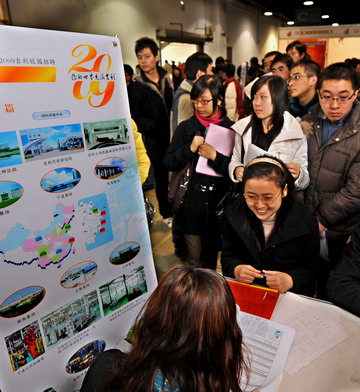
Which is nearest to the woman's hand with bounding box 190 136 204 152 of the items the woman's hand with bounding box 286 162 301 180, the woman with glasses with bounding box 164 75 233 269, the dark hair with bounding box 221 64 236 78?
the woman with glasses with bounding box 164 75 233 269

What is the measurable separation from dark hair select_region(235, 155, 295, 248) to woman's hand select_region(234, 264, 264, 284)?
0.50 ft

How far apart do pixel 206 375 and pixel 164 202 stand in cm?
267

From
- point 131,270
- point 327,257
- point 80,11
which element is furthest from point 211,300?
point 80,11

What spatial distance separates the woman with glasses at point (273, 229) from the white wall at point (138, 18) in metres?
4.02

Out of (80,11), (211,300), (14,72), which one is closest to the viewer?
(211,300)

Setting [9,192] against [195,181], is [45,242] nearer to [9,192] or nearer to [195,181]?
[9,192]

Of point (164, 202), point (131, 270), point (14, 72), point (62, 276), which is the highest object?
point (14, 72)

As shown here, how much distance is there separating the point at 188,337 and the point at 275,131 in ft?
4.38

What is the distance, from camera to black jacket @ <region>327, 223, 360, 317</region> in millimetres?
1209

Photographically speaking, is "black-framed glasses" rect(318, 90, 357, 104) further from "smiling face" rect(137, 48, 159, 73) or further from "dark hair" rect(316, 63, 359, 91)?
"smiling face" rect(137, 48, 159, 73)

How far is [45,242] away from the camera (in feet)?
3.69

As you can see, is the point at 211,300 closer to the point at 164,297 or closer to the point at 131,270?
the point at 164,297

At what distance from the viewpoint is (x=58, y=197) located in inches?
44.9

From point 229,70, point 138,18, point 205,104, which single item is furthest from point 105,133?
point 138,18
